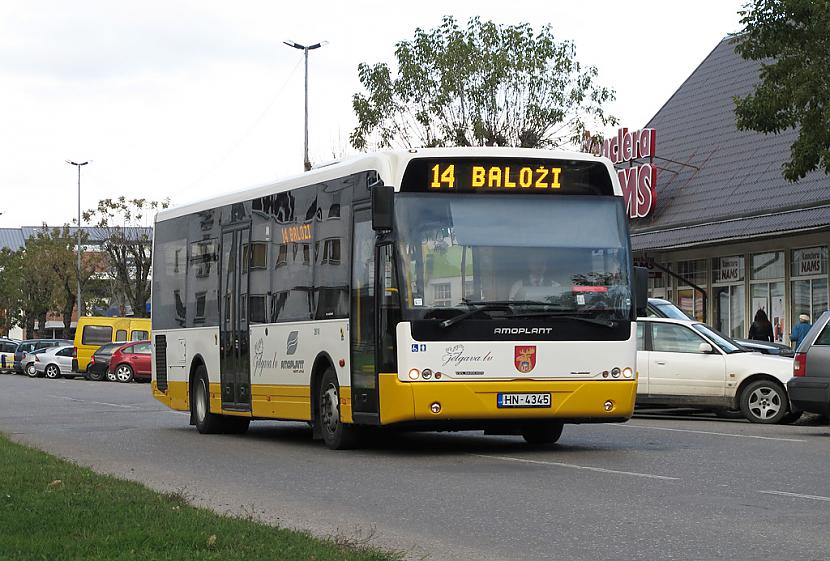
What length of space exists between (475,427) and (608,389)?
1476 mm

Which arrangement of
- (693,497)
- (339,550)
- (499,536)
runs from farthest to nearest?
(693,497), (499,536), (339,550)

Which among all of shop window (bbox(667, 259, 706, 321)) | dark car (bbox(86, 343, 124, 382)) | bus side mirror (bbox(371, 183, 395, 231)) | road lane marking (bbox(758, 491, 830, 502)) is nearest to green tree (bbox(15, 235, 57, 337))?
dark car (bbox(86, 343, 124, 382))

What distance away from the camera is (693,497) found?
38.2 ft

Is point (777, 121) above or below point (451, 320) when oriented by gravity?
above

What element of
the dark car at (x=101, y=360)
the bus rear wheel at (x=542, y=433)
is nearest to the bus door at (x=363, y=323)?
the bus rear wheel at (x=542, y=433)

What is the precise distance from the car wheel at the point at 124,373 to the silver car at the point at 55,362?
7558 millimetres

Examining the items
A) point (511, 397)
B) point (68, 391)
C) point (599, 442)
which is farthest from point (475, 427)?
point (68, 391)

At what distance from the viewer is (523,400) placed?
51.5ft

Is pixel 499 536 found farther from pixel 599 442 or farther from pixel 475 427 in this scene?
pixel 599 442

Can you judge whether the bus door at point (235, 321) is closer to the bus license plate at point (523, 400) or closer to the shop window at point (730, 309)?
the bus license plate at point (523, 400)

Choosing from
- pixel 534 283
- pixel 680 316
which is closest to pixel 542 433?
pixel 534 283

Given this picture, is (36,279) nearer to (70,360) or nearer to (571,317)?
(70,360)

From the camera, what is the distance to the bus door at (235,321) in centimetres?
1953

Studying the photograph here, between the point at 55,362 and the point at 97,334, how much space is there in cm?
264
